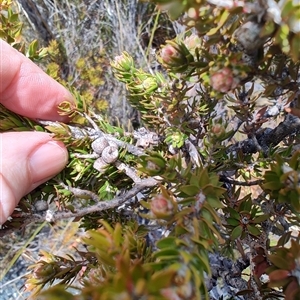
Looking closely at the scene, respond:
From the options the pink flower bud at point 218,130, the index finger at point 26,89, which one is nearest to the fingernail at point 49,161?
the index finger at point 26,89

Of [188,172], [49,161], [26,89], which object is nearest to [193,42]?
[188,172]

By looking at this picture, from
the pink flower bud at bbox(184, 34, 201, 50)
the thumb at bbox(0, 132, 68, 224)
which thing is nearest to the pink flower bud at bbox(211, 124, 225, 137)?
the pink flower bud at bbox(184, 34, 201, 50)

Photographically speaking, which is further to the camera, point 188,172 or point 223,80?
point 188,172

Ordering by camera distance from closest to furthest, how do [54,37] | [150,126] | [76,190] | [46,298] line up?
[46,298] < [76,190] < [150,126] < [54,37]

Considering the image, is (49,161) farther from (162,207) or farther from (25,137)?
(162,207)

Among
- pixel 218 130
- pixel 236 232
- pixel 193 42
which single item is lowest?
pixel 236 232

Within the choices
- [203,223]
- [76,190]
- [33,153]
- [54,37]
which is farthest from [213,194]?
[54,37]

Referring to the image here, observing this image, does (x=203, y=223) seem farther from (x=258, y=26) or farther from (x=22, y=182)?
(x=22, y=182)
